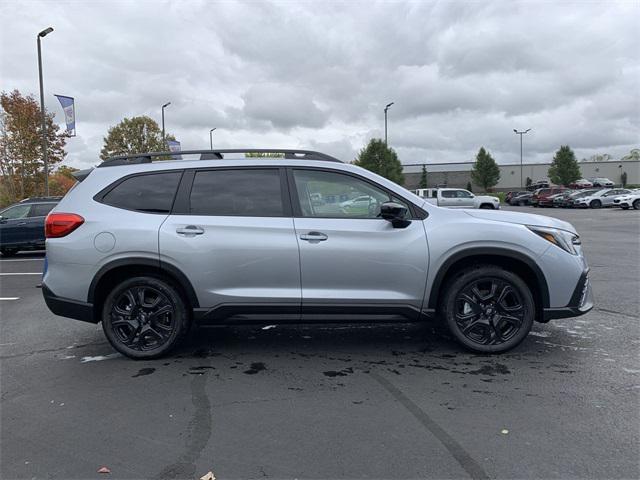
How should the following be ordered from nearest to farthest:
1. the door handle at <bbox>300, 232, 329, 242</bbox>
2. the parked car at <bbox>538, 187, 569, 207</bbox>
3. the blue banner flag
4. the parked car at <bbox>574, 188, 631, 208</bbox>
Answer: the door handle at <bbox>300, 232, 329, 242</bbox>
the blue banner flag
the parked car at <bbox>574, 188, 631, 208</bbox>
the parked car at <bbox>538, 187, 569, 207</bbox>

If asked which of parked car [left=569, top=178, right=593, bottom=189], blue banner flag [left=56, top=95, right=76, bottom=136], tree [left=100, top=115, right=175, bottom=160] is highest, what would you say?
tree [left=100, top=115, right=175, bottom=160]

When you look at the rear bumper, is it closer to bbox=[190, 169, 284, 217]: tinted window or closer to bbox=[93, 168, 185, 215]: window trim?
bbox=[93, 168, 185, 215]: window trim

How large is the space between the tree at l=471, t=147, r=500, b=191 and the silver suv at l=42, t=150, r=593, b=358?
7136 cm

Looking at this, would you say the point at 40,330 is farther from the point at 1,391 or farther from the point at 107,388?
the point at 107,388

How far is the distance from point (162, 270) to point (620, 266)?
9.14 metres

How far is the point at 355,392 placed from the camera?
147 inches

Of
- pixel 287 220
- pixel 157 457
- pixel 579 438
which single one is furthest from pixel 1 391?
pixel 579 438

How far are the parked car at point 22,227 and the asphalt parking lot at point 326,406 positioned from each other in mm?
9852

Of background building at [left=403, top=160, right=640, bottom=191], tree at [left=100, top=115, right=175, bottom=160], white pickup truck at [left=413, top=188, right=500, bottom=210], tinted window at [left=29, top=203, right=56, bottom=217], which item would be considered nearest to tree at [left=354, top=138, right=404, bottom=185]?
white pickup truck at [left=413, top=188, right=500, bottom=210]

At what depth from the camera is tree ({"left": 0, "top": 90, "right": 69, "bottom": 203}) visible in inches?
1104

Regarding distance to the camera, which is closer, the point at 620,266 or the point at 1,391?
the point at 1,391

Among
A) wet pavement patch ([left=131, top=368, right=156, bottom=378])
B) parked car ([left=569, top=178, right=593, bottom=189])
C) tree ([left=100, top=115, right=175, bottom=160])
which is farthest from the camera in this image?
parked car ([left=569, top=178, right=593, bottom=189])

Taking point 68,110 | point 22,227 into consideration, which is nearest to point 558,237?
point 22,227

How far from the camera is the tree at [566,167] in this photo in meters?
68.3
